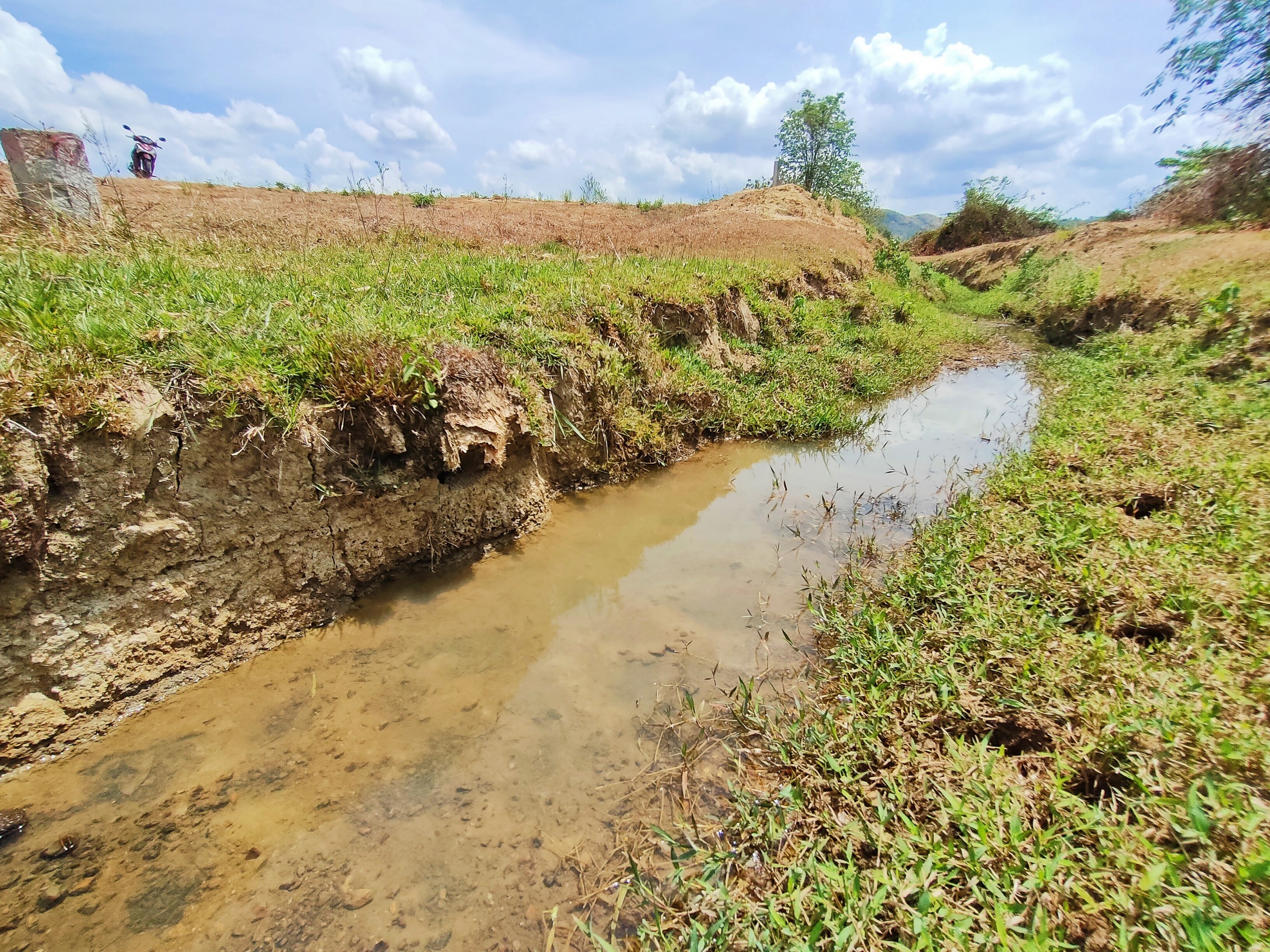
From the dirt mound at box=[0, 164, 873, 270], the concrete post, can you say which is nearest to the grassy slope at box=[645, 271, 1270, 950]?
the concrete post

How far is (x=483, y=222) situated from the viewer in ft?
Answer: 35.0

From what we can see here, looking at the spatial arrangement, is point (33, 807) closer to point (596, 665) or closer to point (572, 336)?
point (596, 665)

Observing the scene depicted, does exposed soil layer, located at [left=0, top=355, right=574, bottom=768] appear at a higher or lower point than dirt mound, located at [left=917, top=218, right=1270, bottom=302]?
lower

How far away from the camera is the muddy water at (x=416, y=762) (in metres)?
1.97

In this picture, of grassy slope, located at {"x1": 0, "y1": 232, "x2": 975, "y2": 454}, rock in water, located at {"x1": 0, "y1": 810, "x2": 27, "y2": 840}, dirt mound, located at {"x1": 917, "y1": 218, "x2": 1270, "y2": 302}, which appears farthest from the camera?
dirt mound, located at {"x1": 917, "y1": 218, "x2": 1270, "y2": 302}

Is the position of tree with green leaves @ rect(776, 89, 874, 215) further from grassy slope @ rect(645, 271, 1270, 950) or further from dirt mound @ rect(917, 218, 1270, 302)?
grassy slope @ rect(645, 271, 1270, 950)

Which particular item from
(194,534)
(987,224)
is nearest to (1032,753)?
(194,534)

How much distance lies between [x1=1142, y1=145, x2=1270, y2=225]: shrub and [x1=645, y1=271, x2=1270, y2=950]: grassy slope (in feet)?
38.2

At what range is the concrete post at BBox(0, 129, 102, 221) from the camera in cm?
419

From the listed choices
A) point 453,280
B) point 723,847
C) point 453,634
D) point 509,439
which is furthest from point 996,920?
point 453,280

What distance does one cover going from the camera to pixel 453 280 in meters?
5.39

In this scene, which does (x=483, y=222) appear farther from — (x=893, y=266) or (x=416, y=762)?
(x=893, y=266)

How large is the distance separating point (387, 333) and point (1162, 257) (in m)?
15.4

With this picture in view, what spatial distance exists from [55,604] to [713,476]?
4.76 metres
